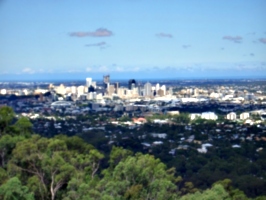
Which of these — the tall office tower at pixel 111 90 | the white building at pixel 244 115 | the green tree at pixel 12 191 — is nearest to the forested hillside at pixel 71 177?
the green tree at pixel 12 191

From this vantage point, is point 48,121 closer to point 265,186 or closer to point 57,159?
point 265,186

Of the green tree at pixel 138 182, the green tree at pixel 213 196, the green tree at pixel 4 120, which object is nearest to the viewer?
the green tree at pixel 213 196

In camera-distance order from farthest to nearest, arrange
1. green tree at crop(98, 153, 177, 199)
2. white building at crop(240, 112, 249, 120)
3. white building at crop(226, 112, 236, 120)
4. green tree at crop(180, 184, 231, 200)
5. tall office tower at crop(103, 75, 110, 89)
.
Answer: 1. tall office tower at crop(103, 75, 110, 89)
2. white building at crop(226, 112, 236, 120)
3. white building at crop(240, 112, 249, 120)
4. green tree at crop(98, 153, 177, 199)
5. green tree at crop(180, 184, 231, 200)

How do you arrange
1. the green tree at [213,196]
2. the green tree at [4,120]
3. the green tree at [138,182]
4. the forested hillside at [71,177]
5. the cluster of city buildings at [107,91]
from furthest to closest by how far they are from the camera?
1. the cluster of city buildings at [107,91]
2. the green tree at [4,120]
3. the green tree at [138,182]
4. the forested hillside at [71,177]
5. the green tree at [213,196]

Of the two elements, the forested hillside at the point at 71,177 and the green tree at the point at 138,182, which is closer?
the forested hillside at the point at 71,177

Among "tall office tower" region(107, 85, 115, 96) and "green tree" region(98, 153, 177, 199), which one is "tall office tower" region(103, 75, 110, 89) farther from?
"green tree" region(98, 153, 177, 199)

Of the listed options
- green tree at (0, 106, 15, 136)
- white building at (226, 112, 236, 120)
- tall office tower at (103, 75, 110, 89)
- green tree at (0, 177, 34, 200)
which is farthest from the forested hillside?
tall office tower at (103, 75, 110, 89)

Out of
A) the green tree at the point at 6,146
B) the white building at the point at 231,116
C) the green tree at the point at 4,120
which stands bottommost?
the white building at the point at 231,116

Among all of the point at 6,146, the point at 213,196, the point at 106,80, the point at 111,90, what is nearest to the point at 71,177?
the point at 6,146

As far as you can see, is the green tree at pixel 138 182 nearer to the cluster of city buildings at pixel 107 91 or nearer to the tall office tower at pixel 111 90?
the cluster of city buildings at pixel 107 91
